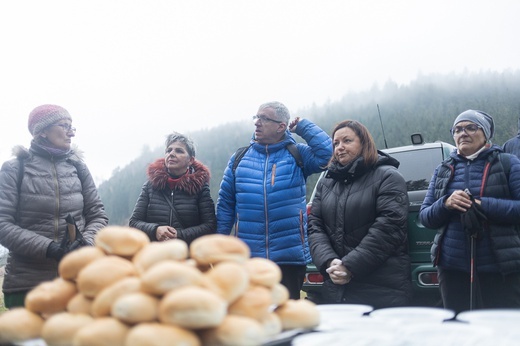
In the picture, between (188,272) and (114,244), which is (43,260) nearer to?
(114,244)

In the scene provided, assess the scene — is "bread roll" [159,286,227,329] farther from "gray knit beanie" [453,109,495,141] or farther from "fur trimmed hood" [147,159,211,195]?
"fur trimmed hood" [147,159,211,195]

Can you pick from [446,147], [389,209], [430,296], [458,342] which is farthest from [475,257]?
[446,147]

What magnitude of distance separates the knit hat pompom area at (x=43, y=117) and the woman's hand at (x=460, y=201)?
104 inches

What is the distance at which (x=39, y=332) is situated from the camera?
1239 millimetres

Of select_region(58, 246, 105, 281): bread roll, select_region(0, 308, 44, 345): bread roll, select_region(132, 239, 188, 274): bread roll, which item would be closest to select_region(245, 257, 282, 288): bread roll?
select_region(132, 239, 188, 274): bread roll

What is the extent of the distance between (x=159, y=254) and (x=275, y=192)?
7.75 feet

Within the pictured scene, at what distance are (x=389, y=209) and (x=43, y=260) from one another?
223cm

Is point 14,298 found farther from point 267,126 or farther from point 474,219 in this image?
point 474,219

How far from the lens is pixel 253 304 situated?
1.17 meters

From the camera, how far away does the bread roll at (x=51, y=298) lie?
4.16ft

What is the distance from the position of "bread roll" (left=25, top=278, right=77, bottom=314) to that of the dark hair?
2168 mm

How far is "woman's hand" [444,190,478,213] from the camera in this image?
2.79 metres

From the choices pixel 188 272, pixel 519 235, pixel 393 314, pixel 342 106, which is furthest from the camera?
pixel 342 106

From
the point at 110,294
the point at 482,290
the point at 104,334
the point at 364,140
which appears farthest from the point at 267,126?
the point at 104,334
